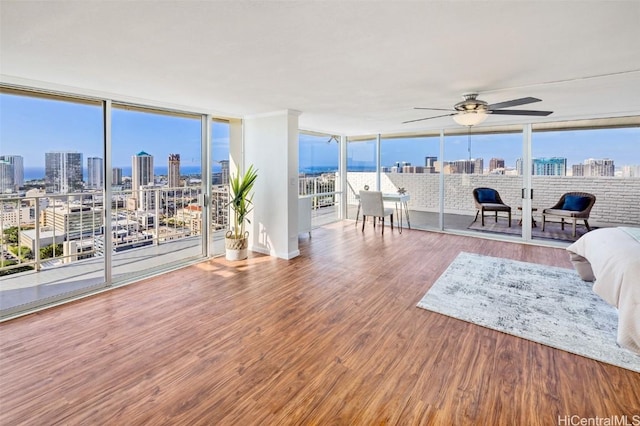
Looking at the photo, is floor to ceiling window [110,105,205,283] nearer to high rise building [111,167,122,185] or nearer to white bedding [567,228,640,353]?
high rise building [111,167,122,185]

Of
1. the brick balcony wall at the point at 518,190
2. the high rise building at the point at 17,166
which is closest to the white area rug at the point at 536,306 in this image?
the brick balcony wall at the point at 518,190

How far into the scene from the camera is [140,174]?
15.4ft

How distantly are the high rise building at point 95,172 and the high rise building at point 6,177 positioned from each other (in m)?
0.66

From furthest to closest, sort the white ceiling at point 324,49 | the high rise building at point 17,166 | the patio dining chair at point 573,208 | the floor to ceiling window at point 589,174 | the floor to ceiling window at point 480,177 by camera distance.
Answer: the floor to ceiling window at point 480,177, the patio dining chair at point 573,208, the floor to ceiling window at point 589,174, the high rise building at point 17,166, the white ceiling at point 324,49

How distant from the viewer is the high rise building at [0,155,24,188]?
10.5ft

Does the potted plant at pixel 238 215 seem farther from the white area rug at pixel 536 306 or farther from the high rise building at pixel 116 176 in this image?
the white area rug at pixel 536 306

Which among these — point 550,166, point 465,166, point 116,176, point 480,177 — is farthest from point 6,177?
point 550,166

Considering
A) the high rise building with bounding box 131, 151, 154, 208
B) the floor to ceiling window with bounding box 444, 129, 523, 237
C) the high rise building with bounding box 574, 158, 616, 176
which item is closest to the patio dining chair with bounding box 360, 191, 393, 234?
the floor to ceiling window with bounding box 444, 129, 523, 237

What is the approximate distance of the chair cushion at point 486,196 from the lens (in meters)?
6.39

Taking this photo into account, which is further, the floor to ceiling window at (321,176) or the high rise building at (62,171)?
the floor to ceiling window at (321,176)

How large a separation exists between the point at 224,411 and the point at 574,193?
21.6ft

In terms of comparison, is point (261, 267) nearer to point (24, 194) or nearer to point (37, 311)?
point (37, 311)

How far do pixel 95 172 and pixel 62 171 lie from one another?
0.37 metres

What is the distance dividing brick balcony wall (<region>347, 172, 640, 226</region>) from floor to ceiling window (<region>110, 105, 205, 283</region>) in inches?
183
